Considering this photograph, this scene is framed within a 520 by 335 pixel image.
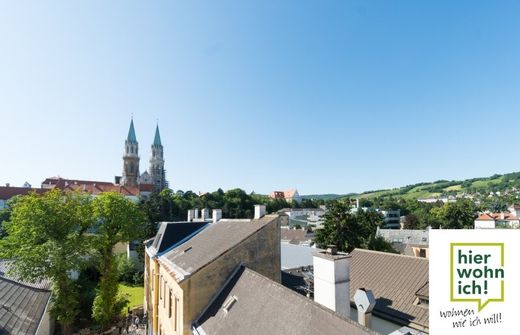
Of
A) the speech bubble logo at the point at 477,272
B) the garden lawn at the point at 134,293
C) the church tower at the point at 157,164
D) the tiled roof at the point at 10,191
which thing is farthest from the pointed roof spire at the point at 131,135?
the speech bubble logo at the point at 477,272

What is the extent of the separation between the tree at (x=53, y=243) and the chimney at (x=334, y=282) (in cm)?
2275

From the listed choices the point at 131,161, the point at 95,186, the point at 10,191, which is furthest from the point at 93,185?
the point at 10,191

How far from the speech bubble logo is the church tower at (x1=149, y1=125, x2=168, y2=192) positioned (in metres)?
128

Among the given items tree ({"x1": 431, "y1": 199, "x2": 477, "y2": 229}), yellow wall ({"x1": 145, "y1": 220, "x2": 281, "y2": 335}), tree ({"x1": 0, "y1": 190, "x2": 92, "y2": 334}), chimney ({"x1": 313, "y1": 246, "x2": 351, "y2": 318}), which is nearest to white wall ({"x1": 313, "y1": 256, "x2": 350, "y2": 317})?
chimney ({"x1": 313, "y1": 246, "x2": 351, "y2": 318})

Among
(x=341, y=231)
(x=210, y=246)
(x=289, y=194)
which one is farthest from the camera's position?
(x=289, y=194)

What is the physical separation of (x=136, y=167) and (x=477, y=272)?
393ft

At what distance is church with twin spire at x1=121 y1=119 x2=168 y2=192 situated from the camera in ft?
371

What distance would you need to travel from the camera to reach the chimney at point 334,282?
9203 mm

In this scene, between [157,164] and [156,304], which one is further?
[157,164]

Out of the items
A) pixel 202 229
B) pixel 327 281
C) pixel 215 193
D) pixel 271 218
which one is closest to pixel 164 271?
pixel 202 229

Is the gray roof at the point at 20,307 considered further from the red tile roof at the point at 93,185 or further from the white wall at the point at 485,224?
the red tile roof at the point at 93,185

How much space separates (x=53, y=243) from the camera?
2531 cm

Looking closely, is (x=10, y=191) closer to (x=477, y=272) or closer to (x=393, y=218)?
(x=477, y=272)

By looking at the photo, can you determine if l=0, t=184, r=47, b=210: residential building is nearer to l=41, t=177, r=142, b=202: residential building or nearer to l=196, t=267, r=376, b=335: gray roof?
l=41, t=177, r=142, b=202: residential building
